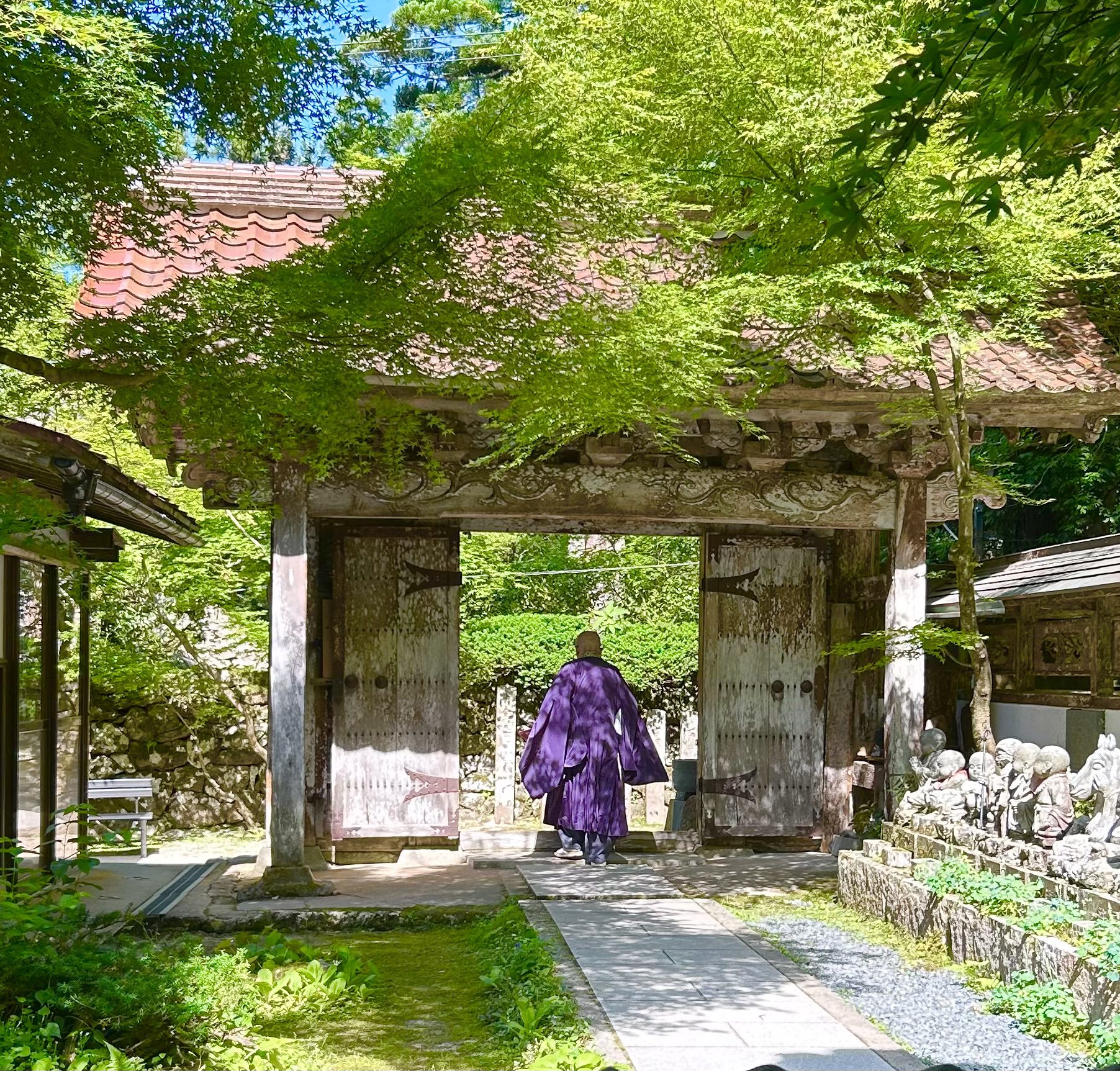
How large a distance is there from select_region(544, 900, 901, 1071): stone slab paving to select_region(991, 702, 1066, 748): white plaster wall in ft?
14.1

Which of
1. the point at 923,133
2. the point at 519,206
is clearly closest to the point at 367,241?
the point at 519,206

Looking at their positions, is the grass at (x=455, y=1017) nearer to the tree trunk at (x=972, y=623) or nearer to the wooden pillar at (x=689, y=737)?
the tree trunk at (x=972, y=623)

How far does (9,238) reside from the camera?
4332 millimetres

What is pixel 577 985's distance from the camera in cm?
565

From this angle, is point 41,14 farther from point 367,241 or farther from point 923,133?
point 923,133

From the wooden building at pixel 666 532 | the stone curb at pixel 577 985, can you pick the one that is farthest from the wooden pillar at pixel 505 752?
the stone curb at pixel 577 985

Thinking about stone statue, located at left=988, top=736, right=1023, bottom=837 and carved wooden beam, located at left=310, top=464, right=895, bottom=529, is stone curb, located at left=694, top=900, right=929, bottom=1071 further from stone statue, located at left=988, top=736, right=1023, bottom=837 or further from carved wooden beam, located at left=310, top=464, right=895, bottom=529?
carved wooden beam, located at left=310, top=464, right=895, bottom=529

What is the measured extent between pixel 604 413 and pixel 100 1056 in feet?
11.1

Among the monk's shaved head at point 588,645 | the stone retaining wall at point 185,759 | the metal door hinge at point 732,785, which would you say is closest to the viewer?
the monk's shaved head at point 588,645

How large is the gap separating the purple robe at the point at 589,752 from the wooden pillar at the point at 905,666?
1.74 metres

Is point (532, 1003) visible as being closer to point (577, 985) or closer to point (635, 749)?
point (577, 985)

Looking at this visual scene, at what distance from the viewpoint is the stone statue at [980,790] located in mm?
7316

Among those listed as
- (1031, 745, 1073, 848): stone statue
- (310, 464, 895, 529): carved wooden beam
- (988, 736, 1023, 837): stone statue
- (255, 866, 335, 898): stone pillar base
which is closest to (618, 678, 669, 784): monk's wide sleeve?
(310, 464, 895, 529): carved wooden beam

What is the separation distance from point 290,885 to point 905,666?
451 centimetres
